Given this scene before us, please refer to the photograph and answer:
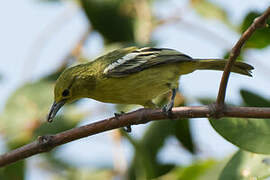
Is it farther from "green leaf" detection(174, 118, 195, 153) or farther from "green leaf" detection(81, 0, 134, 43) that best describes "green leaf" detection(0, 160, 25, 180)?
"green leaf" detection(81, 0, 134, 43)

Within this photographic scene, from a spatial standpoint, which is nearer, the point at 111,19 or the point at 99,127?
the point at 99,127

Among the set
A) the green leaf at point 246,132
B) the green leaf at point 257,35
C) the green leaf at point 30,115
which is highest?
the green leaf at point 257,35

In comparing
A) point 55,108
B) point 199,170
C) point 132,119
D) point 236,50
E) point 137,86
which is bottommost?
point 199,170

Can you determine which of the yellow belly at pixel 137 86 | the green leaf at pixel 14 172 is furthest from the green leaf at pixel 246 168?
the green leaf at pixel 14 172

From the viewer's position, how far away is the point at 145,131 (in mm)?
4180

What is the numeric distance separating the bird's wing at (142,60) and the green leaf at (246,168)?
48.7 inches

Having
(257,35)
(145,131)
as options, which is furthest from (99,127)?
(257,35)

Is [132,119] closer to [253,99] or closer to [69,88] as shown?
[253,99]

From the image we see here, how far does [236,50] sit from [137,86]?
171 centimetres

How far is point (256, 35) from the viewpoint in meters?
3.54

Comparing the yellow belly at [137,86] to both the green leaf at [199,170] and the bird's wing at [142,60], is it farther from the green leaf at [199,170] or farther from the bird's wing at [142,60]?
the green leaf at [199,170]

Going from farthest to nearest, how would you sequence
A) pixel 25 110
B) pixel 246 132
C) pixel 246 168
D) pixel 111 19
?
pixel 111 19
pixel 25 110
pixel 246 168
pixel 246 132

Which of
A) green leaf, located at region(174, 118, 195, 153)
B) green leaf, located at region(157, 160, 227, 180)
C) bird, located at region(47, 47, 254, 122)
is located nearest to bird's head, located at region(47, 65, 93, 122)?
bird, located at region(47, 47, 254, 122)

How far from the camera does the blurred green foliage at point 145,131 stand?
10.0ft
